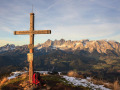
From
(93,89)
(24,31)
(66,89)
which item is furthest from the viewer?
(24,31)

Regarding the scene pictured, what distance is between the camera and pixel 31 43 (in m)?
14.6

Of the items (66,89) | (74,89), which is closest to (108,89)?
(74,89)

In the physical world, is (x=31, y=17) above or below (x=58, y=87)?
above

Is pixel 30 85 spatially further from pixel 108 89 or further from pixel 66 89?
pixel 108 89

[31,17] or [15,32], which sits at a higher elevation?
[31,17]

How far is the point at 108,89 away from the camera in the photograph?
47.9 ft

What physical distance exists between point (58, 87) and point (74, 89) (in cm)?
173

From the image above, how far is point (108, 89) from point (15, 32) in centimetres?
1326

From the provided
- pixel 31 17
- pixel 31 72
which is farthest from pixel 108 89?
pixel 31 17

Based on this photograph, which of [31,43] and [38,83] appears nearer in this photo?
[38,83]

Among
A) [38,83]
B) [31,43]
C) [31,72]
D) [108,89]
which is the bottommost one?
[108,89]

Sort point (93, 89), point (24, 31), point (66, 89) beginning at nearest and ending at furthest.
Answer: point (66, 89)
point (93, 89)
point (24, 31)

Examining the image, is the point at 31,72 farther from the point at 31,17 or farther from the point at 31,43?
the point at 31,17

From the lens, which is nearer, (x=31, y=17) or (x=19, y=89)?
(x=19, y=89)
